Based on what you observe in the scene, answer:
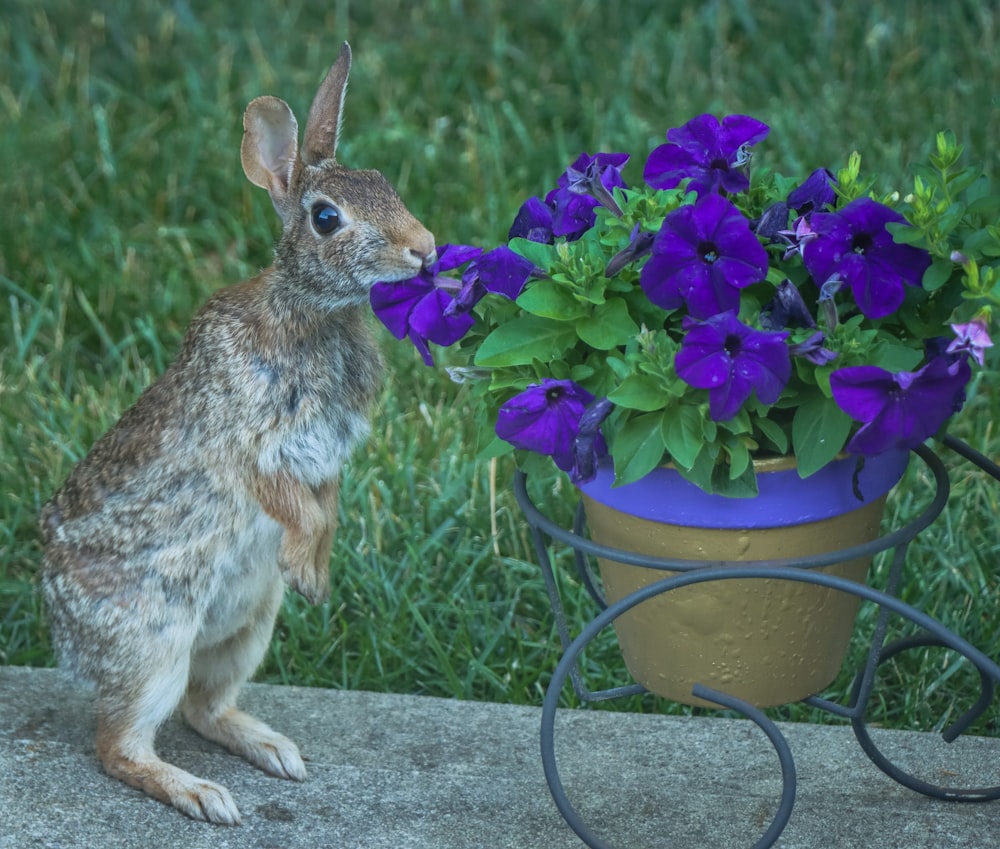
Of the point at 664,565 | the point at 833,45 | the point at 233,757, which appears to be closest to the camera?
the point at 664,565

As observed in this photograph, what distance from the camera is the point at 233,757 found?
329cm

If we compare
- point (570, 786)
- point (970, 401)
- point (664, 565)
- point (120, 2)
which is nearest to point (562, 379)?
point (664, 565)

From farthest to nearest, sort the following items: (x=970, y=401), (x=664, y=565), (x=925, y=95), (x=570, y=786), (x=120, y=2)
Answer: (x=120, y=2), (x=925, y=95), (x=970, y=401), (x=570, y=786), (x=664, y=565)

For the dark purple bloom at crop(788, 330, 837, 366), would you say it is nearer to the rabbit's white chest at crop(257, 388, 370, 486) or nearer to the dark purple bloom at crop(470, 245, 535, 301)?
the dark purple bloom at crop(470, 245, 535, 301)

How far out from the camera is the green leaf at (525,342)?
2529 mm

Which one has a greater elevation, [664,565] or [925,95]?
[925,95]

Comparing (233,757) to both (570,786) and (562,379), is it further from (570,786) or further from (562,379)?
(562,379)

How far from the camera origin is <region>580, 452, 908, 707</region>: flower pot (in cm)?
251

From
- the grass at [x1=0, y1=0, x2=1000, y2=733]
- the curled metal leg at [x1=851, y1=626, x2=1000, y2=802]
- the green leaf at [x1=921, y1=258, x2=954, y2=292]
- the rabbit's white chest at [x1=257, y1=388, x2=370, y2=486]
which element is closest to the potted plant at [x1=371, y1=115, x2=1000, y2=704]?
the green leaf at [x1=921, y1=258, x2=954, y2=292]

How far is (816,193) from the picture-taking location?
8.55ft

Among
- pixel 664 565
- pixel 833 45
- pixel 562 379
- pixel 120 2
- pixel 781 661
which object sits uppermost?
pixel 120 2

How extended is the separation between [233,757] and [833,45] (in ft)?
12.7

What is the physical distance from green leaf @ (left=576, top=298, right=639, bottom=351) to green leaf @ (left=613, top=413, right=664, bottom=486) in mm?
133

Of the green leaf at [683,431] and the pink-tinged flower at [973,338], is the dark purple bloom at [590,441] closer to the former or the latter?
the green leaf at [683,431]
